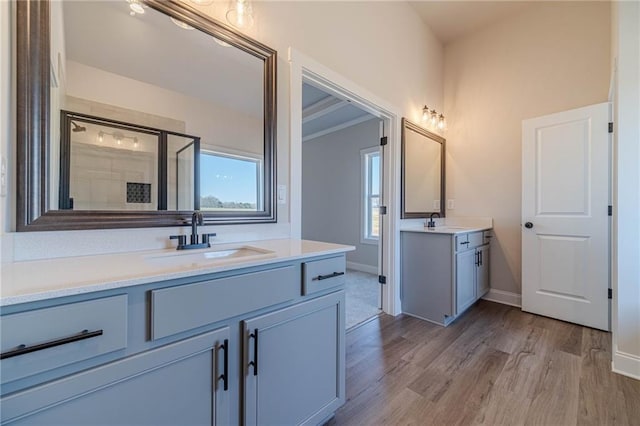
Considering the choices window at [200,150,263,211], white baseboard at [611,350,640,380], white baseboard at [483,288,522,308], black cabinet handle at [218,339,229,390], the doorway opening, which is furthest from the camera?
the doorway opening

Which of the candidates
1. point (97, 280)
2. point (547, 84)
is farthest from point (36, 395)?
point (547, 84)

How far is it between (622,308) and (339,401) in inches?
77.5

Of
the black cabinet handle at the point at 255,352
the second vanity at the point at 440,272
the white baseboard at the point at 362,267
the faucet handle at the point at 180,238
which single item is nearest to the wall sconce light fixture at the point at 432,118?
the second vanity at the point at 440,272

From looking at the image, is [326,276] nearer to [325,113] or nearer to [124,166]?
[124,166]

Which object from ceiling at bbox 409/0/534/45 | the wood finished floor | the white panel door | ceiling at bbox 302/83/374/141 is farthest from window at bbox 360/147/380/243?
the wood finished floor

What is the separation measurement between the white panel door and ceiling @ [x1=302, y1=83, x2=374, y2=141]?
89.0 inches

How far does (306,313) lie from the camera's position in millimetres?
1193

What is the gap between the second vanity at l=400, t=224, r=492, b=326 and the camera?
2.49m

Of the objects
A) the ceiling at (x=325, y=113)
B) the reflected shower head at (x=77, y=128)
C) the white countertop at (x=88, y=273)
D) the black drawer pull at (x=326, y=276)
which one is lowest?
the black drawer pull at (x=326, y=276)

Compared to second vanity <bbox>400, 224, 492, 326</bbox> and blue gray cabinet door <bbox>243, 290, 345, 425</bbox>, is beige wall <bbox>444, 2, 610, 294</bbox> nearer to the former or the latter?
second vanity <bbox>400, 224, 492, 326</bbox>

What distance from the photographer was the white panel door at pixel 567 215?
8.04 ft

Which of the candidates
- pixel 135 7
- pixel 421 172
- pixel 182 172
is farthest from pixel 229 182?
pixel 421 172

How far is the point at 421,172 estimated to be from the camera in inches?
124

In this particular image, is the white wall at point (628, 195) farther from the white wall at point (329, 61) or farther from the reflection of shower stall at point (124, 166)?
the reflection of shower stall at point (124, 166)
